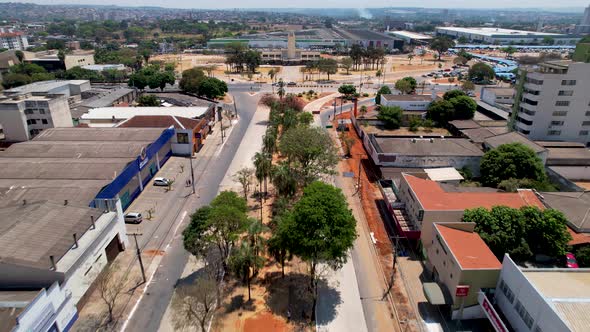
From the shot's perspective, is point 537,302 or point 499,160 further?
point 499,160

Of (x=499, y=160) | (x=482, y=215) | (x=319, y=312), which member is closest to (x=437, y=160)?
(x=499, y=160)

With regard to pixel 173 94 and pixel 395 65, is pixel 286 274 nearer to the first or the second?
pixel 173 94

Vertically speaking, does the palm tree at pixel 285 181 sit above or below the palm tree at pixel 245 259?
above

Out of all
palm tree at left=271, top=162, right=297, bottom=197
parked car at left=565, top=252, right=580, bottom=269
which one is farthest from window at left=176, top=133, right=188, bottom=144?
parked car at left=565, top=252, right=580, bottom=269

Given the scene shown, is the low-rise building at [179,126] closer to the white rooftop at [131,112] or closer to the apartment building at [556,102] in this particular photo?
the white rooftop at [131,112]

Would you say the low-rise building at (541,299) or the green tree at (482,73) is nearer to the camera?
the low-rise building at (541,299)

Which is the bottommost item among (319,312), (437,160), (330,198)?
(319,312)

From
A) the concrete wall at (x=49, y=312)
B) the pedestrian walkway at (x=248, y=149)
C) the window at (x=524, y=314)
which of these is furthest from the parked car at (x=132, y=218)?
the window at (x=524, y=314)

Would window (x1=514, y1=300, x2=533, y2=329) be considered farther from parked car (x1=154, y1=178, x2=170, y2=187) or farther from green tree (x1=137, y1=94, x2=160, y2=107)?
green tree (x1=137, y1=94, x2=160, y2=107)
